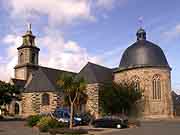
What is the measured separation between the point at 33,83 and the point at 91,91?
1123 cm

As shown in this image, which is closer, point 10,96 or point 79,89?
point 79,89

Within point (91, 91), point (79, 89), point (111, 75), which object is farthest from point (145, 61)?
point (79, 89)

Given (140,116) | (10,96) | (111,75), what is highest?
(111,75)

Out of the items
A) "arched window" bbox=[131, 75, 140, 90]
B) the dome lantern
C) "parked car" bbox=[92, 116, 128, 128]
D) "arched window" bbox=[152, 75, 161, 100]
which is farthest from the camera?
the dome lantern

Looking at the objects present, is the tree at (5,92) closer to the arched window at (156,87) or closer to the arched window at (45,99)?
the arched window at (45,99)

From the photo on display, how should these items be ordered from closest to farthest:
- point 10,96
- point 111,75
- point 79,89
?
point 79,89, point 10,96, point 111,75

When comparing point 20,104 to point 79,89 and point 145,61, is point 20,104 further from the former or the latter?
point 79,89

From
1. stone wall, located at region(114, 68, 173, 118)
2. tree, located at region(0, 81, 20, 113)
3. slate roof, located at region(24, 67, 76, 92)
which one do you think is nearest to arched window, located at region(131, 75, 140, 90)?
stone wall, located at region(114, 68, 173, 118)

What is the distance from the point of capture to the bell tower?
70.7 meters

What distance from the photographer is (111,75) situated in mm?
61031

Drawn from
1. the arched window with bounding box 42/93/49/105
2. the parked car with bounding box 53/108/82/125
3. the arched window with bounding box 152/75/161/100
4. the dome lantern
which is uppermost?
the dome lantern

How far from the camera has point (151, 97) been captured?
55.8 metres

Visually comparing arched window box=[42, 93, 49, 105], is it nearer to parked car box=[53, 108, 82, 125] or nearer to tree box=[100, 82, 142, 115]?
A: tree box=[100, 82, 142, 115]

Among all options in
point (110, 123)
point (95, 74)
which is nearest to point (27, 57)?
point (95, 74)
